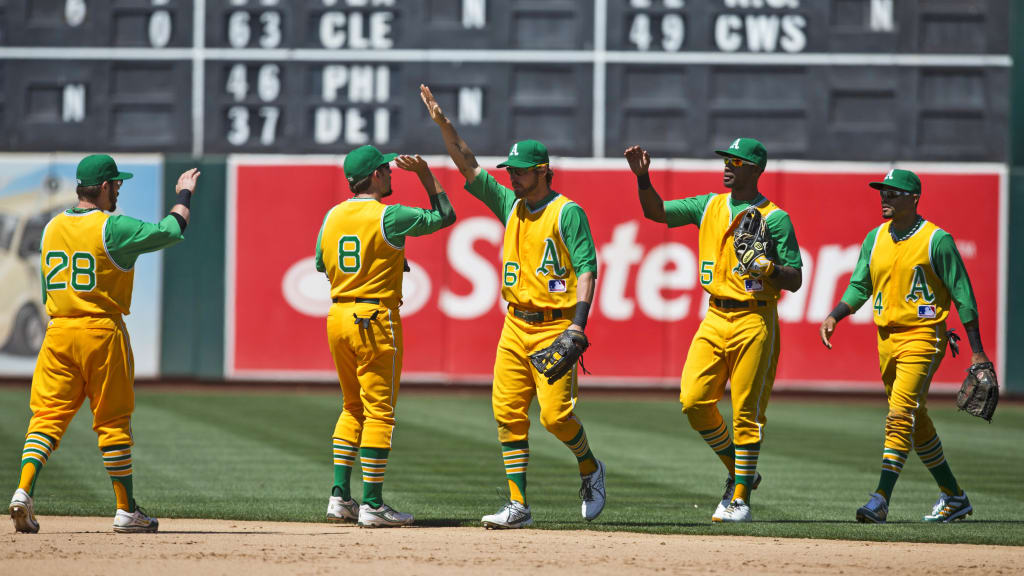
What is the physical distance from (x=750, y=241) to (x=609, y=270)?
880cm

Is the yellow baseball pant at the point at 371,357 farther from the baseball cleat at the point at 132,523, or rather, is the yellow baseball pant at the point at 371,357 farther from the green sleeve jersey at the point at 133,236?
the baseball cleat at the point at 132,523

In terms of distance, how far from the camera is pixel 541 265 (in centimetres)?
683

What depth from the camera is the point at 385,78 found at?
15.4 metres

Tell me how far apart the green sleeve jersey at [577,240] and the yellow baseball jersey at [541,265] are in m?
0.03

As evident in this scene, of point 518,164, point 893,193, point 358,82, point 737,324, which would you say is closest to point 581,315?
point 518,164

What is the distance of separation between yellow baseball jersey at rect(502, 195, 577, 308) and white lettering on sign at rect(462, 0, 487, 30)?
8.92 metres

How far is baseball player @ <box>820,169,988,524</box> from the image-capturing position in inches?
283

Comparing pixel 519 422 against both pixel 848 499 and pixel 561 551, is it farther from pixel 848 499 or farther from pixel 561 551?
pixel 848 499

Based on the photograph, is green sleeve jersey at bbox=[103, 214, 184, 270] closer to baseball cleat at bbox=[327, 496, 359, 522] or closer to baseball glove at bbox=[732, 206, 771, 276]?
baseball cleat at bbox=[327, 496, 359, 522]

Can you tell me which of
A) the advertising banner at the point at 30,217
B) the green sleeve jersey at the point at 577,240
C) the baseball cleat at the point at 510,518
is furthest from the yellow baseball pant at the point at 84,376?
the advertising banner at the point at 30,217

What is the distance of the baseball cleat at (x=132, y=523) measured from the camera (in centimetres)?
649

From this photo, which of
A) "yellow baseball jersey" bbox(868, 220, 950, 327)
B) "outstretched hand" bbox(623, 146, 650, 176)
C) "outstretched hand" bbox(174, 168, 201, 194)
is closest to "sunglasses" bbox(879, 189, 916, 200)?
"yellow baseball jersey" bbox(868, 220, 950, 327)

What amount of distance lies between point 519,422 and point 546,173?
1.29 meters

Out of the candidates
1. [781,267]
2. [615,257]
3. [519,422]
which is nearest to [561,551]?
[519,422]
